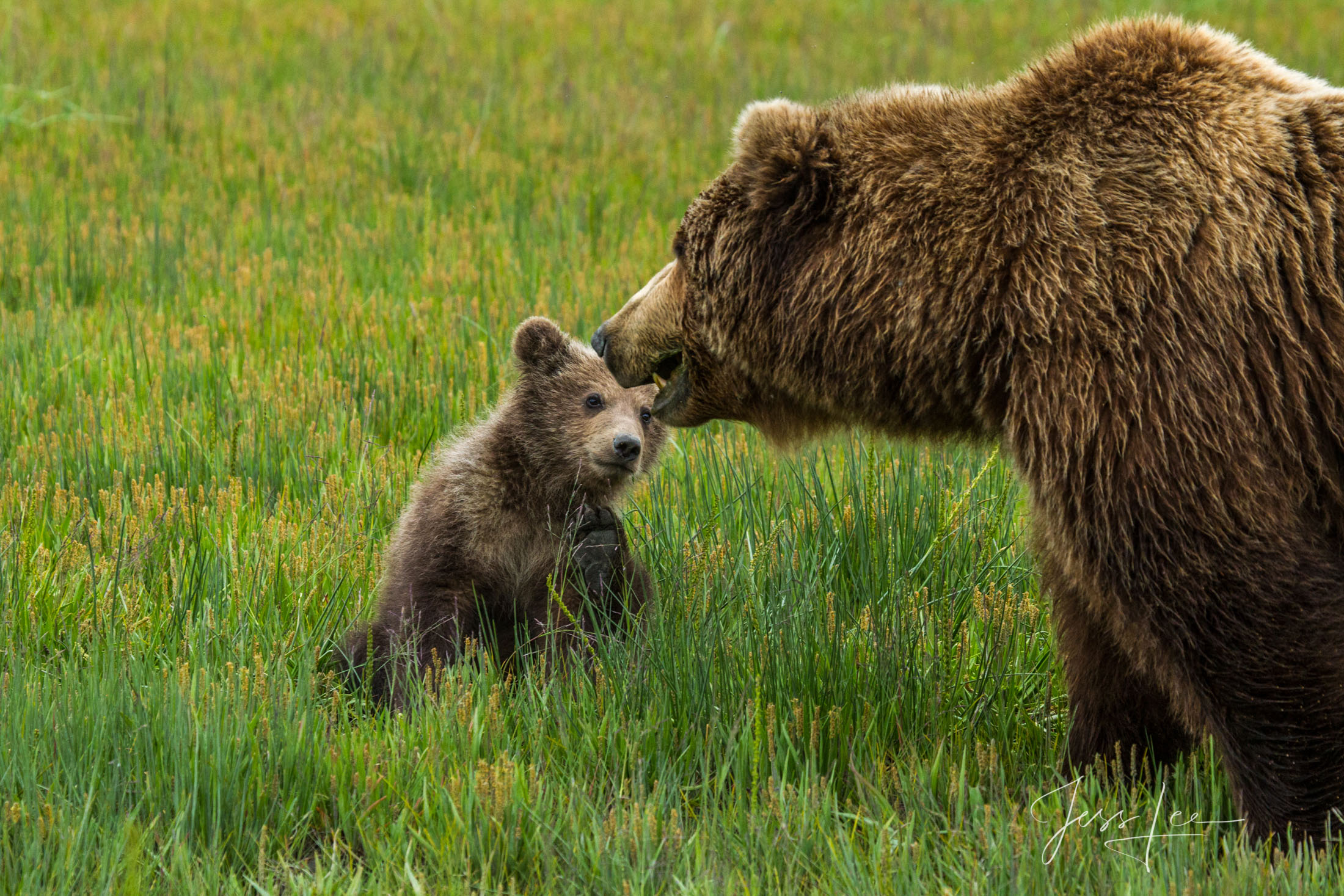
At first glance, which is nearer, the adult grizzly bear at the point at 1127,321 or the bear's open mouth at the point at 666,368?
the adult grizzly bear at the point at 1127,321

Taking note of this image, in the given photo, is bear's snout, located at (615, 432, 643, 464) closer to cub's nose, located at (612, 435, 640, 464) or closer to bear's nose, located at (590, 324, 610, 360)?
cub's nose, located at (612, 435, 640, 464)

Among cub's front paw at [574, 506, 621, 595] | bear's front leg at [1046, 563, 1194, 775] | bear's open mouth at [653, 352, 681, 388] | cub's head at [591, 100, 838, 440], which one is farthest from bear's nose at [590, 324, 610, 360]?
bear's front leg at [1046, 563, 1194, 775]

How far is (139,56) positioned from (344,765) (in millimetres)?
10858

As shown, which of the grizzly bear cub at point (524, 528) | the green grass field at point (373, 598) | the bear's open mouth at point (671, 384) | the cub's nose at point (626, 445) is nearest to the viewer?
the green grass field at point (373, 598)

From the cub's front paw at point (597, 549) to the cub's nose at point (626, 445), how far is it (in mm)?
204

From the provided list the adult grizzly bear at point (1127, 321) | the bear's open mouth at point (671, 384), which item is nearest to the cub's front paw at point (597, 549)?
the bear's open mouth at point (671, 384)

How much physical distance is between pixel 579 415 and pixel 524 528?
1.47 feet

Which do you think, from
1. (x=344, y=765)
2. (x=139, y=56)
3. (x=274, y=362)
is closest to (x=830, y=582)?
(x=344, y=765)

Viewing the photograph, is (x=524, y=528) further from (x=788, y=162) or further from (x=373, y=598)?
(x=788, y=162)

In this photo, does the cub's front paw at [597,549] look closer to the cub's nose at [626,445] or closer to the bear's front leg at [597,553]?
the bear's front leg at [597,553]

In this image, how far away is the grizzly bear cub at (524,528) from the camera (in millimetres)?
4332

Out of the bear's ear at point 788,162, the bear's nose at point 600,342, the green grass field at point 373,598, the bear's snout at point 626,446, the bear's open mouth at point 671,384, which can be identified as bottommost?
the green grass field at point 373,598

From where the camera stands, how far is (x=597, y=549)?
14.5ft

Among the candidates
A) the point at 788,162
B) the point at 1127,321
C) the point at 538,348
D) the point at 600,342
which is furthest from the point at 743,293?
the point at 538,348
